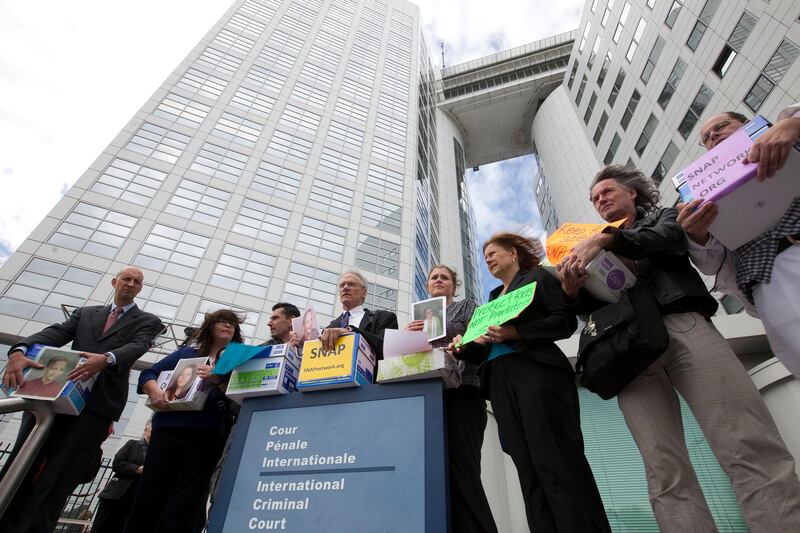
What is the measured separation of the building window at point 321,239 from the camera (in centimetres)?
2059

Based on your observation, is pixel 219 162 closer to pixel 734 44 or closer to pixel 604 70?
pixel 604 70

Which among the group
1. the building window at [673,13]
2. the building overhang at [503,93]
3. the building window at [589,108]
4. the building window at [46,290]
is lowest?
the building window at [46,290]

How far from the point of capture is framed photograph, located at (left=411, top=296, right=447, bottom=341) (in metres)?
2.15

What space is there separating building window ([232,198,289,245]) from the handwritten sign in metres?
18.9

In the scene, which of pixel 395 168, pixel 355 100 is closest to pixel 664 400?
pixel 395 168

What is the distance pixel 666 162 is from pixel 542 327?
64.6 feet

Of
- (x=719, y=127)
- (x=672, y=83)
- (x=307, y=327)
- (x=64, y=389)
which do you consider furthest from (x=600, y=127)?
(x=64, y=389)

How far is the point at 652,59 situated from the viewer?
1800cm

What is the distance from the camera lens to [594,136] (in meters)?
25.2

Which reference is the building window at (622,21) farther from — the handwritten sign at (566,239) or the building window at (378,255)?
the handwritten sign at (566,239)

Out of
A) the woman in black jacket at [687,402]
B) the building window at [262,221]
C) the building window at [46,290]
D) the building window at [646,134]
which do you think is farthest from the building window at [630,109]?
the building window at [46,290]

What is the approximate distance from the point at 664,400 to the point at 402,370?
121cm

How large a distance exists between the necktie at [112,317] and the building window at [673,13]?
21005 millimetres

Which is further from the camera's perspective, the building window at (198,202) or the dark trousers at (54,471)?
the building window at (198,202)
